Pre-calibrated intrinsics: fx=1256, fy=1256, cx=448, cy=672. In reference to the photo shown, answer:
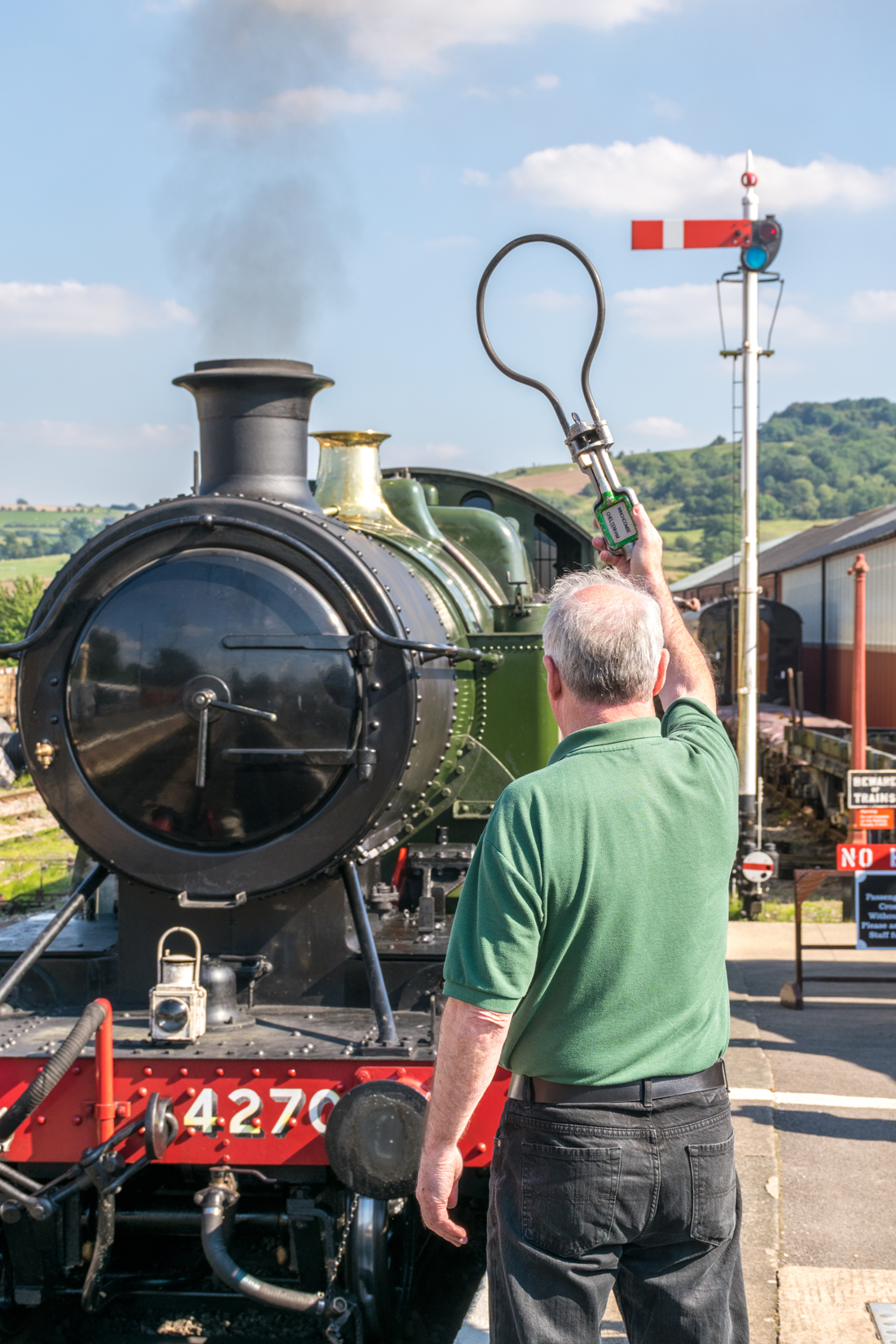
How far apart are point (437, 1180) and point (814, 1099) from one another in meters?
4.00

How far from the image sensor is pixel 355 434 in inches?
211

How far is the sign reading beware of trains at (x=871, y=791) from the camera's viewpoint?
25.1 feet

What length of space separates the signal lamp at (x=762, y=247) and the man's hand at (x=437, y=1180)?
369 inches

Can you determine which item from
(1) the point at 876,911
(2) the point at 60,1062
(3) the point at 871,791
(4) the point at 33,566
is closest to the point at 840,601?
(3) the point at 871,791

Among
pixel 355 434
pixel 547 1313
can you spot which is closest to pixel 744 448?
pixel 355 434

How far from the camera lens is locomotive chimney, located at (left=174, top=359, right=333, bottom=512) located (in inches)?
162

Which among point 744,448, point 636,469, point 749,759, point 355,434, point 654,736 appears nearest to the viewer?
point 654,736

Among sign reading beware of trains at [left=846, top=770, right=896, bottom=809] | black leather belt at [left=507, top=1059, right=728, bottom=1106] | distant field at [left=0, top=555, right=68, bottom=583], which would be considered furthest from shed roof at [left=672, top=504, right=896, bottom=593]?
distant field at [left=0, top=555, right=68, bottom=583]

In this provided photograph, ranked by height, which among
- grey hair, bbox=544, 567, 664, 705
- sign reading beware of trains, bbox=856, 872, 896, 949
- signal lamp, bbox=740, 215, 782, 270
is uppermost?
signal lamp, bbox=740, 215, 782, 270

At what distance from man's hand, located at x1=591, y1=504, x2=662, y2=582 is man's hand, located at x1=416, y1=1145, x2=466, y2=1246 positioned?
3.77 feet

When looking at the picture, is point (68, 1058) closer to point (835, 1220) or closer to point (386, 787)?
point (386, 787)

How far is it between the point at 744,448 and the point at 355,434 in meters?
5.60

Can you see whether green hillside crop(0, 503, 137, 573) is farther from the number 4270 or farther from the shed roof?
the number 4270

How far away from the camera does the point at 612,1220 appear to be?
75.4 inches
